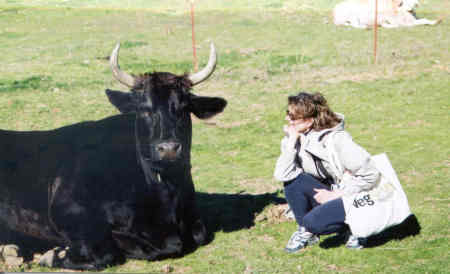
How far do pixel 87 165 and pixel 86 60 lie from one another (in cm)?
836

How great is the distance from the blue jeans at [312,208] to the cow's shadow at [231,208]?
3.41 ft

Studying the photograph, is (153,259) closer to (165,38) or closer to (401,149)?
(401,149)

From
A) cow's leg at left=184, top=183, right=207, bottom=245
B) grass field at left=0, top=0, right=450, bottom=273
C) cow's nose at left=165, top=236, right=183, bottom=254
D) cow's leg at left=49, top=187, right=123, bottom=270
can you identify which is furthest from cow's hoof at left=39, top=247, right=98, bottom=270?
cow's leg at left=184, top=183, right=207, bottom=245

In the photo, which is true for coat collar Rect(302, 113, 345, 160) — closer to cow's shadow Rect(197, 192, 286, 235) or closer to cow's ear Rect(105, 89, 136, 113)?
cow's shadow Rect(197, 192, 286, 235)

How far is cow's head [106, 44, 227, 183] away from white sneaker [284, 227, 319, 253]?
128 cm

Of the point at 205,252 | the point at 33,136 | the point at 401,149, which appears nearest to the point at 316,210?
the point at 205,252

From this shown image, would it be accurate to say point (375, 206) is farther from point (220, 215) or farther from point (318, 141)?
point (220, 215)

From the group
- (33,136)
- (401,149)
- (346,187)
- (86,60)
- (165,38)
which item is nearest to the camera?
(346,187)

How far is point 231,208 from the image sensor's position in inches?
291

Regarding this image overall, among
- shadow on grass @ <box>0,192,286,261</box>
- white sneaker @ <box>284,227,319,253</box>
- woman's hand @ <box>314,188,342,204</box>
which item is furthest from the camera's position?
shadow on grass @ <box>0,192,286,261</box>

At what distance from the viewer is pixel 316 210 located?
5.57 meters

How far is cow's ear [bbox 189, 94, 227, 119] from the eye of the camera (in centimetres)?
643

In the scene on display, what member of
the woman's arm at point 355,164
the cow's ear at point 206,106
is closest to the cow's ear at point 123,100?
the cow's ear at point 206,106

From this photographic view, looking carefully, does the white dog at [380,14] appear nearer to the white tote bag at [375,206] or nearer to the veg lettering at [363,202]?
the white tote bag at [375,206]
